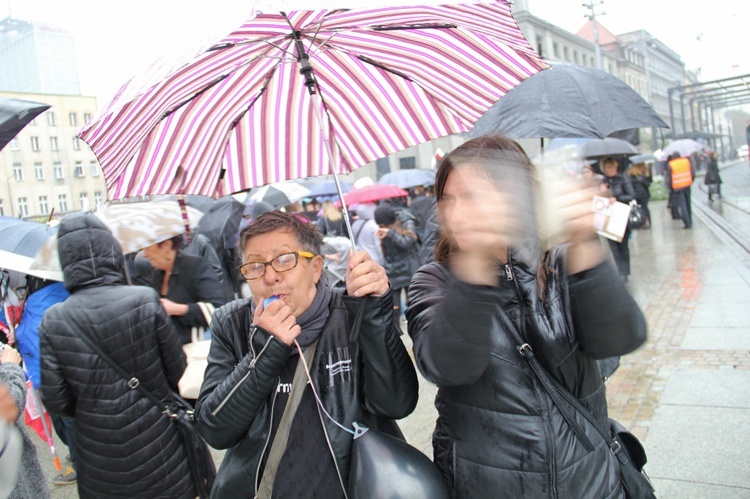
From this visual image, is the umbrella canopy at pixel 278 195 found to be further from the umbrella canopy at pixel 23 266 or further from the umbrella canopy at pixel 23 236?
the umbrella canopy at pixel 23 266

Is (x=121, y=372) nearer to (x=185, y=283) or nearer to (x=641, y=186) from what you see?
(x=185, y=283)

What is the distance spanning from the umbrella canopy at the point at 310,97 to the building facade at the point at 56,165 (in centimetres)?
3980

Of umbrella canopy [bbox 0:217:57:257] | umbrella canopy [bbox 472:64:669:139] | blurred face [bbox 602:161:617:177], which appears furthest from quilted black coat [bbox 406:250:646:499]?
blurred face [bbox 602:161:617:177]

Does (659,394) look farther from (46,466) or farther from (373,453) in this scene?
(46,466)

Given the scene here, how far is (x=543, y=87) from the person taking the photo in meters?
4.16

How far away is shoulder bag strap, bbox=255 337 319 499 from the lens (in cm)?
194

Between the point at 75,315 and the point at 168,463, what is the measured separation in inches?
36.9

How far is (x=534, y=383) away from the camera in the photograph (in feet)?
5.49

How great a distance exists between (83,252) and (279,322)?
5.88ft

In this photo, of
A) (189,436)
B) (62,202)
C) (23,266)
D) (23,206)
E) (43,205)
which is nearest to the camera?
(189,436)

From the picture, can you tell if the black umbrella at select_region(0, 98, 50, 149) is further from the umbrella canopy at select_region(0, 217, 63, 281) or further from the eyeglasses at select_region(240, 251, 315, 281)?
the umbrella canopy at select_region(0, 217, 63, 281)

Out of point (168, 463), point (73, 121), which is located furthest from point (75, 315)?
point (73, 121)

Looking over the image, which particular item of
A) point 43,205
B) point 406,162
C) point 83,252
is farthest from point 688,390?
point 43,205

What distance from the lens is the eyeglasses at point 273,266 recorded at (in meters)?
2.11
